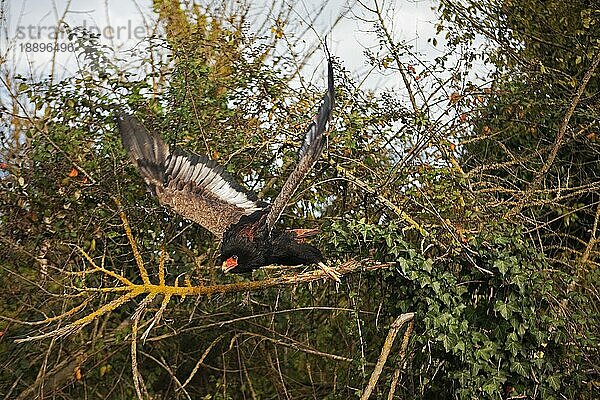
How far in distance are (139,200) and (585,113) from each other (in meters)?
2.45

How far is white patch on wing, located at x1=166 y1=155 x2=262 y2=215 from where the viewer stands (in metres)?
3.64

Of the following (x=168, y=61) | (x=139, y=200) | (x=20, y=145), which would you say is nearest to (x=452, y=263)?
(x=139, y=200)

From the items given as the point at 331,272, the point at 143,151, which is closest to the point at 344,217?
the point at 331,272

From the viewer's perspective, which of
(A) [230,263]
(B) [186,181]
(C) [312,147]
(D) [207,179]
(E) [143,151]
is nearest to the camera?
(C) [312,147]

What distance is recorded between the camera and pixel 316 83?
14.6 ft

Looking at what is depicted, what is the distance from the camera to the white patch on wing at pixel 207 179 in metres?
3.64

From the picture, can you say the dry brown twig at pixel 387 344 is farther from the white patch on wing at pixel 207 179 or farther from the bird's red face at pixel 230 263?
the white patch on wing at pixel 207 179

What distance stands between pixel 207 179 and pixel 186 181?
137mm

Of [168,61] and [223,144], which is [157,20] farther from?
[223,144]

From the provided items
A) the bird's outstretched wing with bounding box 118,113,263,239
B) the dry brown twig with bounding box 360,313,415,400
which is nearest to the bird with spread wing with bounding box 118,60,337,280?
the bird's outstretched wing with bounding box 118,113,263,239

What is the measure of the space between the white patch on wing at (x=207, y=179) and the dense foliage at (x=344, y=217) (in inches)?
5.7

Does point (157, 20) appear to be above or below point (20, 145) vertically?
above

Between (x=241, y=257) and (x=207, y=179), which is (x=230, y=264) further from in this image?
(x=207, y=179)

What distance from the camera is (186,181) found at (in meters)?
3.68
